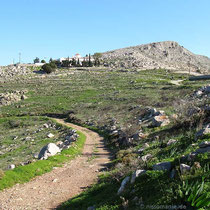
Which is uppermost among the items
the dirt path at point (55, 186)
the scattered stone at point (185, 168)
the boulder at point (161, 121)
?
the scattered stone at point (185, 168)

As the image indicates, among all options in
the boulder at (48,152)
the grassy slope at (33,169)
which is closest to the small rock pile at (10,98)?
the boulder at (48,152)

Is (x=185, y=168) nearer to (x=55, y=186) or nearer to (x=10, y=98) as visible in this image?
(x=55, y=186)

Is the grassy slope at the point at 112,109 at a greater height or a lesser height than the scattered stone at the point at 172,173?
lesser

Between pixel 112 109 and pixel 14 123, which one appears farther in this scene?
pixel 14 123

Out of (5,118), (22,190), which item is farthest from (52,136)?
(5,118)

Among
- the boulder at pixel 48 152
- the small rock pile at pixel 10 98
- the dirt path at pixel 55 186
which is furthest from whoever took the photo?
the small rock pile at pixel 10 98

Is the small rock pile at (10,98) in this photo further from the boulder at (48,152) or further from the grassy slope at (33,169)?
the grassy slope at (33,169)

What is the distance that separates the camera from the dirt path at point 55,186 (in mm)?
10500

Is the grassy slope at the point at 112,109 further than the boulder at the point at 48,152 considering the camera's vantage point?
No

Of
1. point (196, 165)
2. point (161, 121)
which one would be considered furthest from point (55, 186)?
point (161, 121)

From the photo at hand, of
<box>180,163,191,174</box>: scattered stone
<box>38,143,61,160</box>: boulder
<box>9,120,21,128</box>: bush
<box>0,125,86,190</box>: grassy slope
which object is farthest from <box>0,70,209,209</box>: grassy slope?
<box>9,120,21,128</box>: bush

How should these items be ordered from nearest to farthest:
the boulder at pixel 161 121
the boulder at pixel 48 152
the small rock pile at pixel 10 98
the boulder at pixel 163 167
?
the boulder at pixel 163 167 → the boulder at pixel 48 152 → the boulder at pixel 161 121 → the small rock pile at pixel 10 98

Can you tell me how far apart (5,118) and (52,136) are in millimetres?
21280

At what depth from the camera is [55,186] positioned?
12523mm
